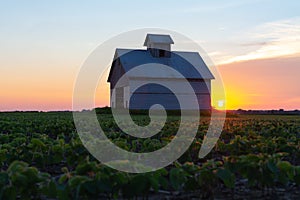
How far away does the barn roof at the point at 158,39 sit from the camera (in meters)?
39.9

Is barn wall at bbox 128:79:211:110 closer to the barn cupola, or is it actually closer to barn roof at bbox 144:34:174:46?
the barn cupola

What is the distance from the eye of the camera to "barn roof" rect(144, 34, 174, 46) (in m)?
39.9

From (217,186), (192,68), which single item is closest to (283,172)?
(217,186)

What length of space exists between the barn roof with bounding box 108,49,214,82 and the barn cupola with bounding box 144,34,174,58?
35 centimetres

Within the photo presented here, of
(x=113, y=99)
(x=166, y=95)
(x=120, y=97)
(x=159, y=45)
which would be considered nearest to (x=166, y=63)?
(x=159, y=45)

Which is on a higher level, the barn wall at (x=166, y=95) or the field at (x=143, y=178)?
the barn wall at (x=166, y=95)

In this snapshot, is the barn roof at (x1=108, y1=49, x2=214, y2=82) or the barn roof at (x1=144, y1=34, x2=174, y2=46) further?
Result: the barn roof at (x1=144, y1=34, x2=174, y2=46)

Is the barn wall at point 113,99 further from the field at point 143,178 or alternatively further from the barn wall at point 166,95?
the field at point 143,178

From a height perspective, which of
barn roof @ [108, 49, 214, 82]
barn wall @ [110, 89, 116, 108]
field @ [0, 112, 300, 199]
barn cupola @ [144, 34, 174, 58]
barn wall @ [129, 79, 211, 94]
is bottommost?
field @ [0, 112, 300, 199]

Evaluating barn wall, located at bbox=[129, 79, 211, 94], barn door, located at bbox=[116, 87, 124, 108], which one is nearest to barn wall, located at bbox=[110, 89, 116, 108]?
barn door, located at bbox=[116, 87, 124, 108]

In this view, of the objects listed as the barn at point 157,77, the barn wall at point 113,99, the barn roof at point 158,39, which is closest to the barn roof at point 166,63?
the barn at point 157,77

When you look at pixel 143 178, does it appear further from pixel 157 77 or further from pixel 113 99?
pixel 113 99

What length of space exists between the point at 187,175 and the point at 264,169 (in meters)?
0.75

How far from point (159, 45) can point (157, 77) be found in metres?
3.54
